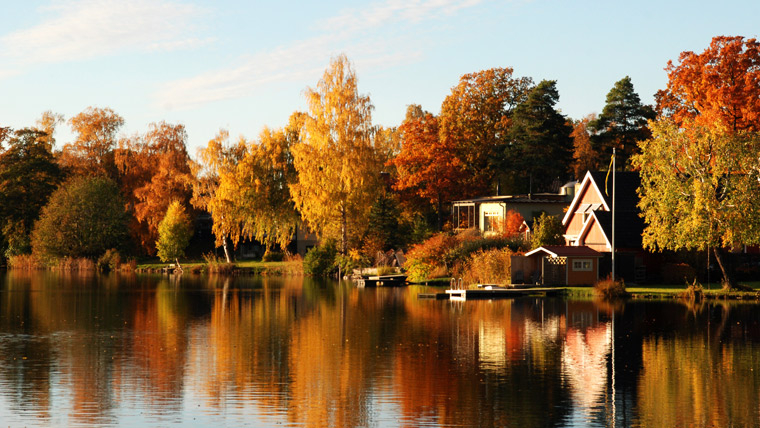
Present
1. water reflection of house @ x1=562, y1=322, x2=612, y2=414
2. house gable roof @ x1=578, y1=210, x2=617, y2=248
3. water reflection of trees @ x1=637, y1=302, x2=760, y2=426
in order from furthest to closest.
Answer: house gable roof @ x1=578, y1=210, x2=617, y2=248 < water reflection of house @ x1=562, y1=322, x2=612, y2=414 < water reflection of trees @ x1=637, y1=302, x2=760, y2=426

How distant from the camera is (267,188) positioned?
8638cm

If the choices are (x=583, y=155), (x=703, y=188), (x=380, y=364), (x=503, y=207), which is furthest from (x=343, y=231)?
(x=380, y=364)

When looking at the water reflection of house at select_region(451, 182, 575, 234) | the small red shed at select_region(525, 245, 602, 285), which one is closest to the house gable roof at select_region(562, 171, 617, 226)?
the small red shed at select_region(525, 245, 602, 285)

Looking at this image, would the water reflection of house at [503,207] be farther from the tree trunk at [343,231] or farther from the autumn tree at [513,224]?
the tree trunk at [343,231]

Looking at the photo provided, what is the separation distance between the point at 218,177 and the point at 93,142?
26780 millimetres

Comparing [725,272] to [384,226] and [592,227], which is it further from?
[384,226]

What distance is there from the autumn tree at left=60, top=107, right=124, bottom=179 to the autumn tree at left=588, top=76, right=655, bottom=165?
2229 inches

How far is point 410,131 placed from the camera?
8406cm

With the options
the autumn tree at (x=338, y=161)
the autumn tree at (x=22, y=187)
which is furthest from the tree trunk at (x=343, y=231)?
the autumn tree at (x=22, y=187)

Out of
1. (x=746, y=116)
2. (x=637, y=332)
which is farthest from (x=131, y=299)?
(x=746, y=116)

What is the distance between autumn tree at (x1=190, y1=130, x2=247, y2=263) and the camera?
8612 centimetres

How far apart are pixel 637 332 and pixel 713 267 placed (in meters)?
28.8

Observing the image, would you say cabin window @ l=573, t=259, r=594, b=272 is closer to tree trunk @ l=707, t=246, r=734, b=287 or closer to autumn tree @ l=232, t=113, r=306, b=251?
tree trunk @ l=707, t=246, r=734, b=287

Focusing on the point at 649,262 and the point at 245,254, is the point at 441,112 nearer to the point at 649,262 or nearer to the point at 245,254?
the point at 245,254
